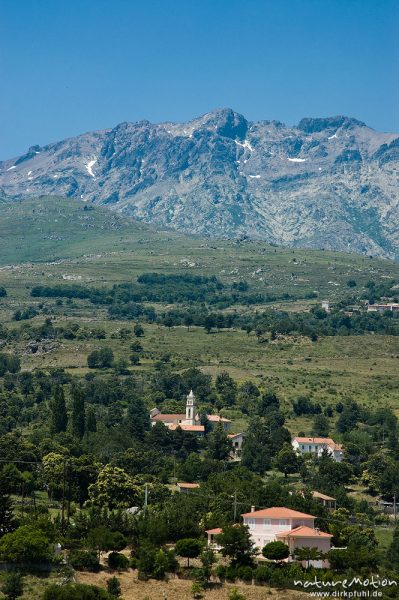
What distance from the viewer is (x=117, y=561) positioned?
2741 inches

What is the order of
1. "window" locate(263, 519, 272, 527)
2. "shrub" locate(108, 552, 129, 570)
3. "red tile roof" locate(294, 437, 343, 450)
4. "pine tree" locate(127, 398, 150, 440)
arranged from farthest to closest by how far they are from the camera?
"pine tree" locate(127, 398, 150, 440) → "red tile roof" locate(294, 437, 343, 450) → "window" locate(263, 519, 272, 527) → "shrub" locate(108, 552, 129, 570)

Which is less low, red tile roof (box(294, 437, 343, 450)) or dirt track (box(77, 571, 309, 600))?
red tile roof (box(294, 437, 343, 450))

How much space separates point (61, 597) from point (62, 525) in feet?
44.2

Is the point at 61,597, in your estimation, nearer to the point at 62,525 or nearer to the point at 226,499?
the point at 62,525

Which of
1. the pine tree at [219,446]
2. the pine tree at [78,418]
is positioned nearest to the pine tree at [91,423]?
the pine tree at [78,418]

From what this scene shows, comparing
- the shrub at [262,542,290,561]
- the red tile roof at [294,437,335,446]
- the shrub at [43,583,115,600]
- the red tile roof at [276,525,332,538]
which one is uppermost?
the red tile roof at [294,437,335,446]

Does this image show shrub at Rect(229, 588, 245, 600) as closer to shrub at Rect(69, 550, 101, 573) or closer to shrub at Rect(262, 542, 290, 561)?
shrub at Rect(262, 542, 290, 561)

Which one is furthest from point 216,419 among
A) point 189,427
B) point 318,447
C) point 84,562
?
point 84,562

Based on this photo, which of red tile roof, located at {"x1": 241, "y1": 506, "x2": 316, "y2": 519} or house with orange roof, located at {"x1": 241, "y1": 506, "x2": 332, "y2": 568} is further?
red tile roof, located at {"x1": 241, "y1": 506, "x2": 316, "y2": 519}

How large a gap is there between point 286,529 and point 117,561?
1173 centimetres

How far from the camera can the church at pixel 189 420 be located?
12938cm

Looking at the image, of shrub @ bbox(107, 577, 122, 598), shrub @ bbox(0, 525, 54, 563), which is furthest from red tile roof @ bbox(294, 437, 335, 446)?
shrub @ bbox(107, 577, 122, 598)

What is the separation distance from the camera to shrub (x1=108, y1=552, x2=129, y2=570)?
69.6m

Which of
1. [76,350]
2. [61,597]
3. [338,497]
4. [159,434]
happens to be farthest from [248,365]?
[61,597]
